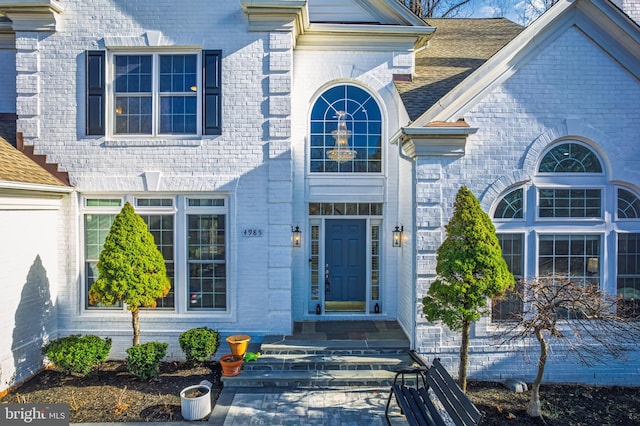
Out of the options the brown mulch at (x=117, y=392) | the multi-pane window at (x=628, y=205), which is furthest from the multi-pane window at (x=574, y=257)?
the brown mulch at (x=117, y=392)

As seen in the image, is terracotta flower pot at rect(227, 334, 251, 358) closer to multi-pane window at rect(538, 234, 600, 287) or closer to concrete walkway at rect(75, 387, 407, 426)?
concrete walkway at rect(75, 387, 407, 426)

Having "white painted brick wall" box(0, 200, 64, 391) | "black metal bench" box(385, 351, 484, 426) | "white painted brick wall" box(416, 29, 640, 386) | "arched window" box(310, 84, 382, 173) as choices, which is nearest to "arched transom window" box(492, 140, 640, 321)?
"white painted brick wall" box(416, 29, 640, 386)

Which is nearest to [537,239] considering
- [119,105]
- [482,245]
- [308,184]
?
[482,245]

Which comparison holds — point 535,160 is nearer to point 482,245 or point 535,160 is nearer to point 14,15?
point 482,245

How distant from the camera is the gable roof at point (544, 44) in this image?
794 cm

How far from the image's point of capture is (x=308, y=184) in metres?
10.3

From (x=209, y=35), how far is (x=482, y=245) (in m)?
6.88

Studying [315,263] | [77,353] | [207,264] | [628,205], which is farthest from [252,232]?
[628,205]

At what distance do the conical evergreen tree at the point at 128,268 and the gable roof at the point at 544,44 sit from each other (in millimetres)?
5592

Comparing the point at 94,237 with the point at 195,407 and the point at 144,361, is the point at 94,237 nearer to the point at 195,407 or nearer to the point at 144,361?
the point at 144,361

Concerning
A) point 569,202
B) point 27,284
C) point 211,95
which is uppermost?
point 211,95

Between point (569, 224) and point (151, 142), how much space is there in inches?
341

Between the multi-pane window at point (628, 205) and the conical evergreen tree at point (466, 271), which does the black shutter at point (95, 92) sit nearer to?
the conical evergreen tree at point (466, 271)

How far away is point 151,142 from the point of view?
9.07 metres
